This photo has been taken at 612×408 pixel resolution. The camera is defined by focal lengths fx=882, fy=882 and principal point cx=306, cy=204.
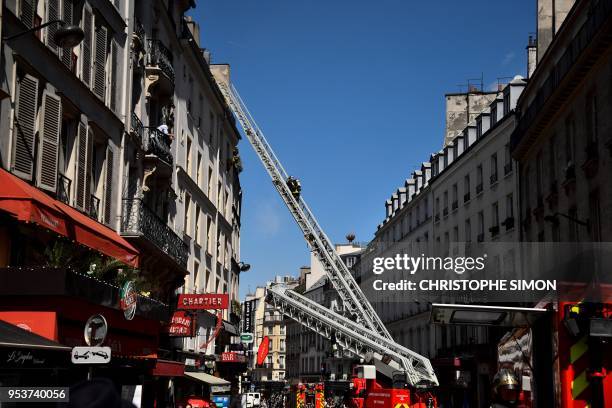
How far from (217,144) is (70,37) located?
92.9 feet

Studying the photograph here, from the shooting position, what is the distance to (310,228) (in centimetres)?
4734

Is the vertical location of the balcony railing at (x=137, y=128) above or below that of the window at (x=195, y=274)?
above

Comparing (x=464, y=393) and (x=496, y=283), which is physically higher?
(x=496, y=283)

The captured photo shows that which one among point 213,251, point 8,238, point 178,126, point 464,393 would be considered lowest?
point 464,393

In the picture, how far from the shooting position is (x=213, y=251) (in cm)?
4050

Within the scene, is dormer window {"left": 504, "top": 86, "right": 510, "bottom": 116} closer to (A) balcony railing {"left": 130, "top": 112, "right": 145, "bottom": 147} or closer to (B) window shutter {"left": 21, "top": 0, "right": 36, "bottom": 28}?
(A) balcony railing {"left": 130, "top": 112, "right": 145, "bottom": 147}

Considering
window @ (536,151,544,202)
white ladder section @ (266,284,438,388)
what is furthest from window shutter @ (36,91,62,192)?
white ladder section @ (266,284,438,388)

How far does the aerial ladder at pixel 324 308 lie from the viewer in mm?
A: 44688

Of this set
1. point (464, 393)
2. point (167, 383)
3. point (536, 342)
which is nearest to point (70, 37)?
point (536, 342)

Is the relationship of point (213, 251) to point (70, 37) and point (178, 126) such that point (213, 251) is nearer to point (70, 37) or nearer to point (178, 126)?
point (178, 126)

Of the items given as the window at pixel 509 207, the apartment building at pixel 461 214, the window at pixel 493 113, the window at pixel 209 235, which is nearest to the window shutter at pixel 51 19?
the apartment building at pixel 461 214

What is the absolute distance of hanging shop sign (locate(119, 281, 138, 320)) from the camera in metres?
17.5

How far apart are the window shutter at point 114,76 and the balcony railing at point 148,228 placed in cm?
261

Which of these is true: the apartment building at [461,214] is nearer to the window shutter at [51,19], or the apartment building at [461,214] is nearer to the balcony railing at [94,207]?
the balcony railing at [94,207]
